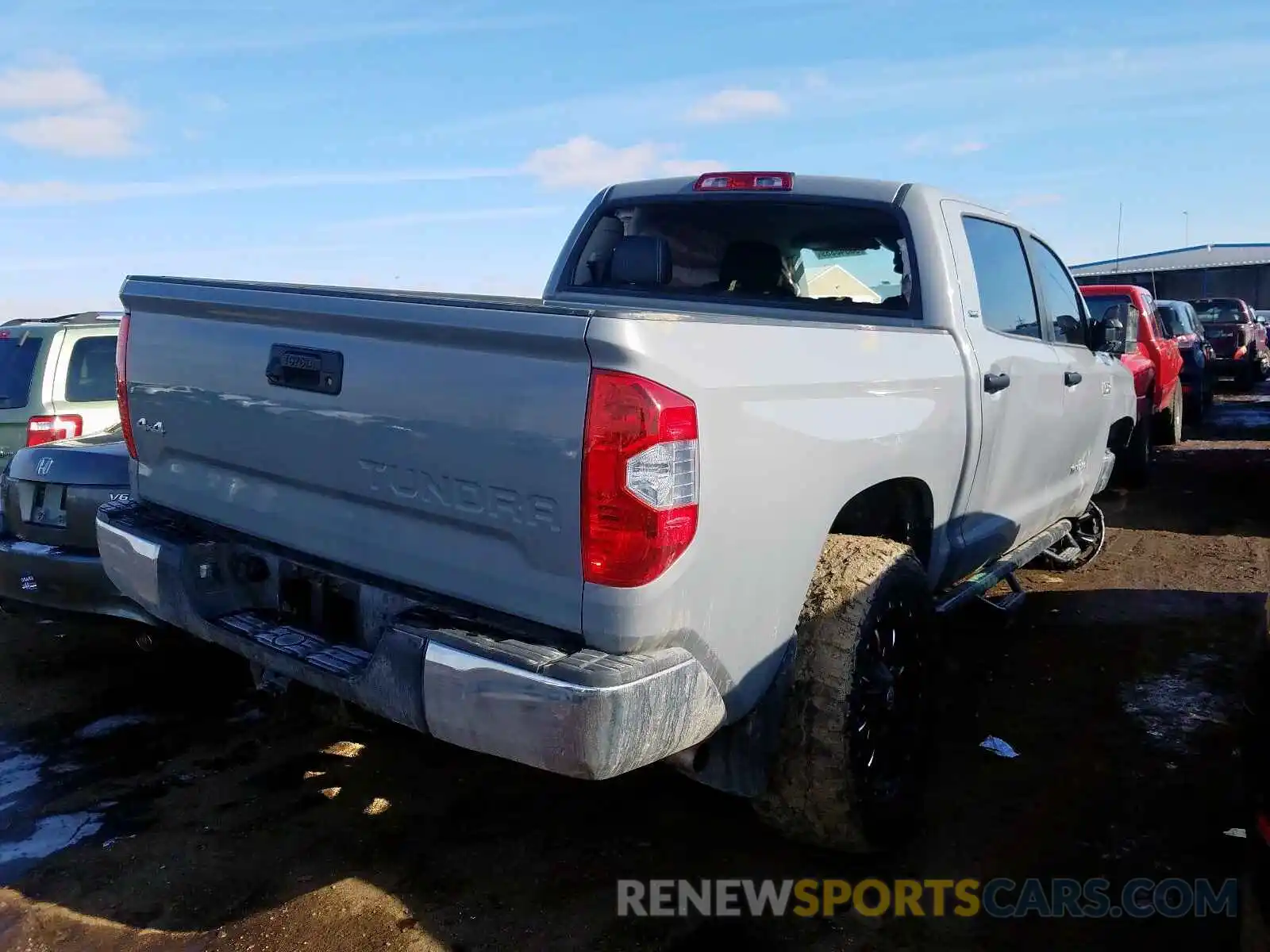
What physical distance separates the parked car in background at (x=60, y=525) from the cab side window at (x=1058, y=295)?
4056mm

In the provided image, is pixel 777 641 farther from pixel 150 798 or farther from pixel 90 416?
pixel 90 416

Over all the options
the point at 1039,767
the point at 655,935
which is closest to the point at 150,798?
the point at 655,935

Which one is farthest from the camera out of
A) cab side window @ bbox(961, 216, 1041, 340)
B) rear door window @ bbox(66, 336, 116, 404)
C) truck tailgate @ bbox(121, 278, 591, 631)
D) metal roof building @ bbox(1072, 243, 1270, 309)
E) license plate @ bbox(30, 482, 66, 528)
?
metal roof building @ bbox(1072, 243, 1270, 309)

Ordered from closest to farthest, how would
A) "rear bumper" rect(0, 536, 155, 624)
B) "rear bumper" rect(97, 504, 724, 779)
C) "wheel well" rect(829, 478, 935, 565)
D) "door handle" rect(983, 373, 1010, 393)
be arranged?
"rear bumper" rect(97, 504, 724, 779) → "wheel well" rect(829, 478, 935, 565) → "door handle" rect(983, 373, 1010, 393) → "rear bumper" rect(0, 536, 155, 624)

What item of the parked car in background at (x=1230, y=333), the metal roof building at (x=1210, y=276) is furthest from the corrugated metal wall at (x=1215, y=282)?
the parked car in background at (x=1230, y=333)

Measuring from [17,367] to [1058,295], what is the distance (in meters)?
5.70

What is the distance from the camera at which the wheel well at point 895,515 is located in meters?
3.32

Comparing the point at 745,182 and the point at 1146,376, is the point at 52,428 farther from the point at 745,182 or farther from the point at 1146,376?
the point at 1146,376

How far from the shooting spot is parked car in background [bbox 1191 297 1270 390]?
61.9 feet

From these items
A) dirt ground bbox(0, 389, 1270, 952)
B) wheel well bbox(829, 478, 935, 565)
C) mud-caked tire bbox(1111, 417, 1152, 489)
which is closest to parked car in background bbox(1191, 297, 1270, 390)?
mud-caked tire bbox(1111, 417, 1152, 489)

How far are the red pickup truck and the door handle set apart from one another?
4.39m

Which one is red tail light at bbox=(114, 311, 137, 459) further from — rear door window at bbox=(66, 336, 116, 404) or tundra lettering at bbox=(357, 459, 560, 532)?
rear door window at bbox=(66, 336, 116, 404)

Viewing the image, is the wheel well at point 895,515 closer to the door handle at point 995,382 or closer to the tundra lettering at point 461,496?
the door handle at point 995,382

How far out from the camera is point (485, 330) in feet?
7.78
